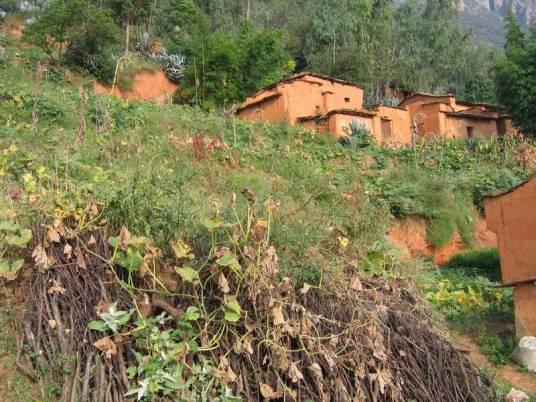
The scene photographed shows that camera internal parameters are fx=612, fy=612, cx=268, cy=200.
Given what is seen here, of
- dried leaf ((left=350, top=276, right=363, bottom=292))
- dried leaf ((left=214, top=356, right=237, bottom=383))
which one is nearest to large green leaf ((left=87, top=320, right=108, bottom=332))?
dried leaf ((left=214, top=356, right=237, bottom=383))

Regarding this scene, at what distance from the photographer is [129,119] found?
1354 cm

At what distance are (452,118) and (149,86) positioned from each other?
13.3 m

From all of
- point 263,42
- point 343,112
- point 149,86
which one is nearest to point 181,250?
point 343,112

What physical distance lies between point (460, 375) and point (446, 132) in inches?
784

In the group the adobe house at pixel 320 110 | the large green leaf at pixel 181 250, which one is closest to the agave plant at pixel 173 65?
the adobe house at pixel 320 110

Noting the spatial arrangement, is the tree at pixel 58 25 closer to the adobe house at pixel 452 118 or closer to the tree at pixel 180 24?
the tree at pixel 180 24

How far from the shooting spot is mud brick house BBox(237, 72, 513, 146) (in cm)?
2103

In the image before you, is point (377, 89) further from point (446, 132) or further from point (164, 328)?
point (164, 328)

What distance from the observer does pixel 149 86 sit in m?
27.9

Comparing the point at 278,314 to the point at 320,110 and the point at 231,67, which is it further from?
the point at 231,67

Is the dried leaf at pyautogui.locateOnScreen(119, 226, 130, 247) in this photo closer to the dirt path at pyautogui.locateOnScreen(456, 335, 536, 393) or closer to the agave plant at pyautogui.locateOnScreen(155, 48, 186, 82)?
the dirt path at pyautogui.locateOnScreen(456, 335, 536, 393)

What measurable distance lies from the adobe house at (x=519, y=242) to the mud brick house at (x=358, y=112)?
513 inches

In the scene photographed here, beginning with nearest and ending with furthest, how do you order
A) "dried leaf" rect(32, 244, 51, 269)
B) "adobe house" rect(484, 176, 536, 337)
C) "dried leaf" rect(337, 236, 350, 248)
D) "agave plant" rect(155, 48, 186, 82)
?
"dried leaf" rect(32, 244, 51, 269) → "dried leaf" rect(337, 236, 350, 248) → "adobe house" rect(484, 176, 536, 337) → "agave plant" rect(155, 48, 186, 82)

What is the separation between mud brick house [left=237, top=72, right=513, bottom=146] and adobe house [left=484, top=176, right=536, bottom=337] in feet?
42.7
